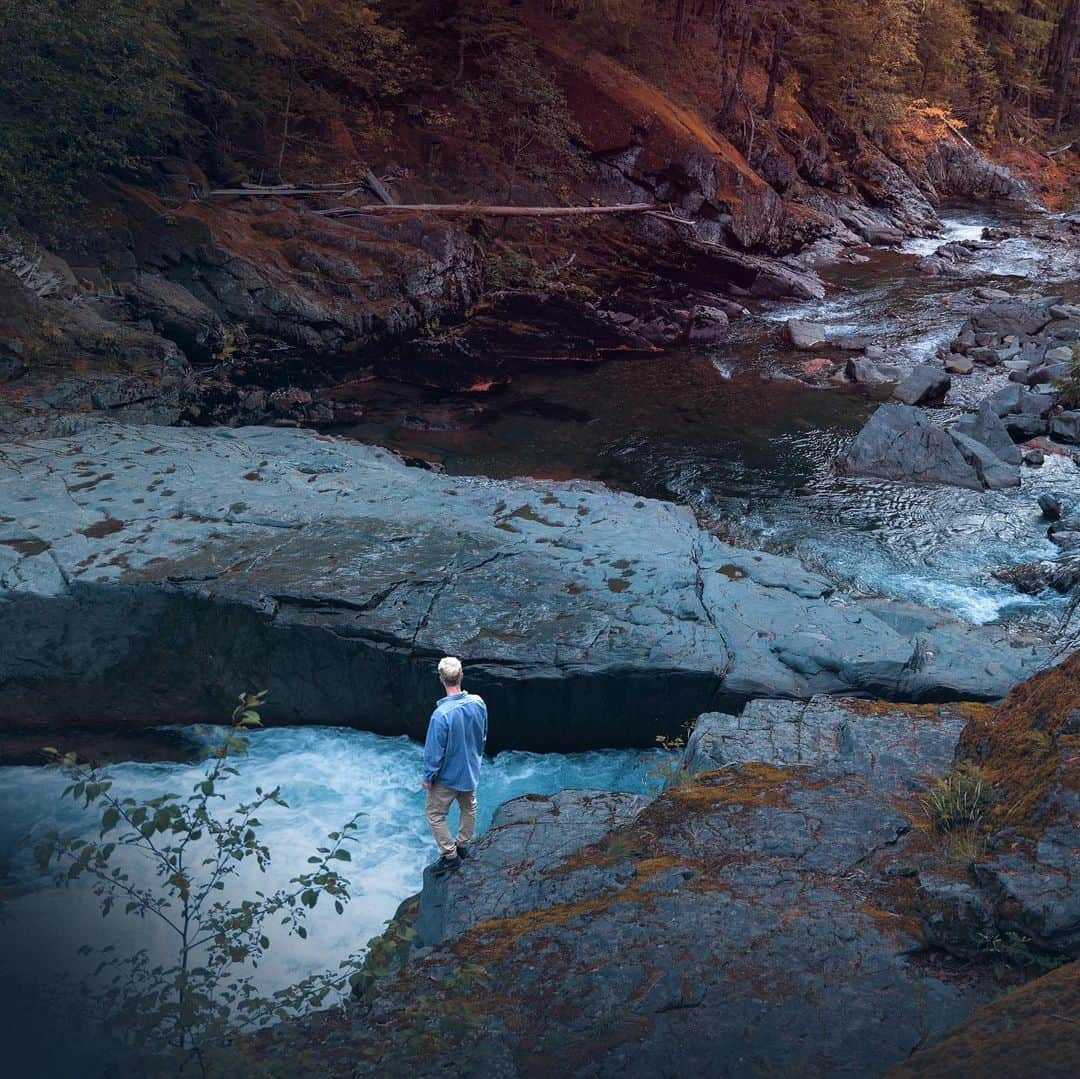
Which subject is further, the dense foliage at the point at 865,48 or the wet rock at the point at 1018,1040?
the dense foliage at the point at 865,48

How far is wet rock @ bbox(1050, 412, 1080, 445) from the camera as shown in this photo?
571 inches

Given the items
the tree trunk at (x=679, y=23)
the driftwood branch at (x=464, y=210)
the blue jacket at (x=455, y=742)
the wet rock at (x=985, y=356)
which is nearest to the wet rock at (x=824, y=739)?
the blue jacket at (x=455, y=742)

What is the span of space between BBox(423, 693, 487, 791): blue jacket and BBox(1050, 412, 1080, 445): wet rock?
40.8ft

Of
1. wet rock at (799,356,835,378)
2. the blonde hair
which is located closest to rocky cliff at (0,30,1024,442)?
wet rock at (799,356,835,378)

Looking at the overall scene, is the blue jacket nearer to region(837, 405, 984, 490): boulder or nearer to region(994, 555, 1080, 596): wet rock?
region(994, 555, 1080, 596): wet rock

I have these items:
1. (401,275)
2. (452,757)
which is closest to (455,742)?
(452,757)

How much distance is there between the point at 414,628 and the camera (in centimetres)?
764

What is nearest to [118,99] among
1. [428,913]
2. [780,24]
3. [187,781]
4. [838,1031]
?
[187,781]

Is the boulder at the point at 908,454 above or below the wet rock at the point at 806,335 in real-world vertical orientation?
below

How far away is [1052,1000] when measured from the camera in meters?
3.04

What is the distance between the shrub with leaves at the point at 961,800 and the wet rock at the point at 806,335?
1547 cm

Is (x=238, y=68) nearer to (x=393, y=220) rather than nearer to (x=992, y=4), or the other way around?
(x=393, y=220)

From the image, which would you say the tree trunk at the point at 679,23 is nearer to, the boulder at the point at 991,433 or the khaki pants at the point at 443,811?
the boulder at the point at 991,433

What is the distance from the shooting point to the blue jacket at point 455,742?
5.64 meters
